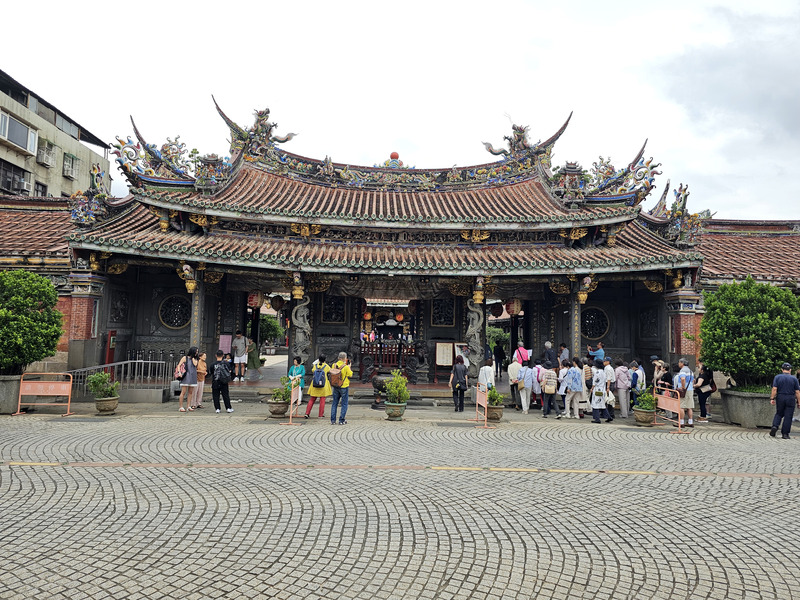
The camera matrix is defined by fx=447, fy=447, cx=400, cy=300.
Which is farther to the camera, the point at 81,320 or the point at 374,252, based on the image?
the point at 374,252

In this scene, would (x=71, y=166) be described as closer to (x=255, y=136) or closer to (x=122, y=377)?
(x=255, y=136)

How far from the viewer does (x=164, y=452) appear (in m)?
7.34

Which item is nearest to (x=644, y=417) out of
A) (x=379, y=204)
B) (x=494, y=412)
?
(x=494, y=412)

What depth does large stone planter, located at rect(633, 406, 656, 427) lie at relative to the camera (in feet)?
35.8

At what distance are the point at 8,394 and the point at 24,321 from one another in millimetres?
1831

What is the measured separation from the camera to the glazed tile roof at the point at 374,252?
13211mm

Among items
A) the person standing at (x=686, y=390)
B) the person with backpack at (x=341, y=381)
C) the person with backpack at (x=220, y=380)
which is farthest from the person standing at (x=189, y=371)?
the person standing at (x=686, y=390)

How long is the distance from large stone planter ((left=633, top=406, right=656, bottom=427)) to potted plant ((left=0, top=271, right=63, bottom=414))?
14.6 meters

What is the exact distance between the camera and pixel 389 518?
4.75 meters

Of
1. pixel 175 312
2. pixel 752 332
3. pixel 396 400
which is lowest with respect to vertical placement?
pixel 396 400

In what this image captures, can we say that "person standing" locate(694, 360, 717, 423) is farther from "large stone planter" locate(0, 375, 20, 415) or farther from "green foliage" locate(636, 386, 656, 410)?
"large stone planter" locate(0, 375, 20, 415)

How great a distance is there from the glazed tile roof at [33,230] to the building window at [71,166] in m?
20.1

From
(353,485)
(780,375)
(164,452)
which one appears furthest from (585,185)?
(164,452)

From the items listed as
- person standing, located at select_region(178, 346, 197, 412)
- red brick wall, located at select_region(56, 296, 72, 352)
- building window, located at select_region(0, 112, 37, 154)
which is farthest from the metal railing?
building window, located at select_region(0, 112, 37, 154)
